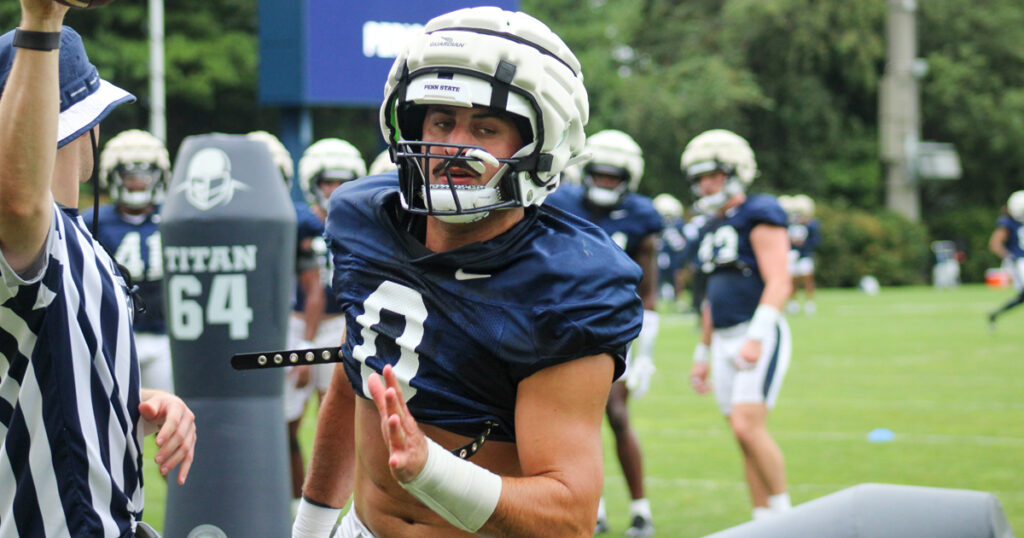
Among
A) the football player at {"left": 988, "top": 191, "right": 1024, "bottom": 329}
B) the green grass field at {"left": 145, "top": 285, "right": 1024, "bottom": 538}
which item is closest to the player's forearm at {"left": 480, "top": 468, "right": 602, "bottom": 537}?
the green grass field at {"left": 145, "top": 285, "right": 1024, "bottom": 538}

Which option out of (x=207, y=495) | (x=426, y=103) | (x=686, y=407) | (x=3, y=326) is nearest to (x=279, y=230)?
(x=207, y=495)

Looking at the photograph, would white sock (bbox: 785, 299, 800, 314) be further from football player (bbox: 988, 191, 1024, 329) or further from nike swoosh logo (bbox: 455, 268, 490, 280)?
nike swoosh logo (bbox: 455, 268, 490, 280)

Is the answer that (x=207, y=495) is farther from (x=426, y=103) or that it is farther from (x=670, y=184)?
(x=670, y=184)

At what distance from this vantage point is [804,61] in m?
40.0

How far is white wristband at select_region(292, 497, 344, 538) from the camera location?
3115mm

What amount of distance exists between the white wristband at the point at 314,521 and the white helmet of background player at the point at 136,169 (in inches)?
165

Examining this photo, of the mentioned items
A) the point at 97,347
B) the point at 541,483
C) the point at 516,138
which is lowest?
the point at 541,483

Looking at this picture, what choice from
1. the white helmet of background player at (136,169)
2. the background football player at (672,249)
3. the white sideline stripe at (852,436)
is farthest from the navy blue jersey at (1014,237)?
the white helmet of background player at (136,169)

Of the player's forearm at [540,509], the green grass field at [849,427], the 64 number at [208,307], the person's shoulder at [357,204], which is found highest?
the person's shoulder at [357,204]

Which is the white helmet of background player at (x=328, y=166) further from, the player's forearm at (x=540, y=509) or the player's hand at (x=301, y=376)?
the player's forearm at (x=540, y=509)

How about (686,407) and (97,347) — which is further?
(686,407)

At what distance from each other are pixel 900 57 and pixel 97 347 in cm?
3843

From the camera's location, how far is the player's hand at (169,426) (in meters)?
2.56

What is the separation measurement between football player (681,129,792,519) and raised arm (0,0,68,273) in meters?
4.84
